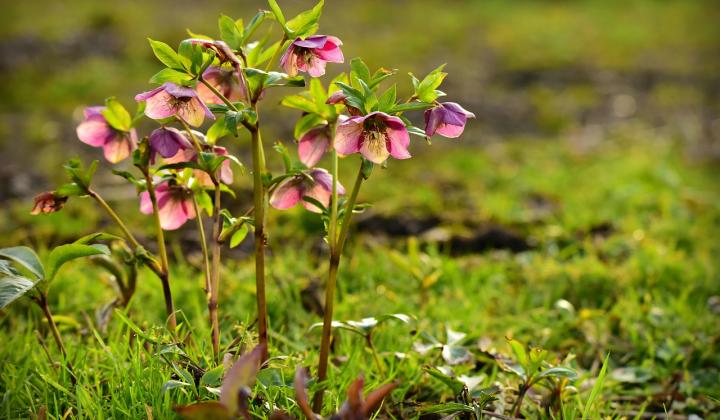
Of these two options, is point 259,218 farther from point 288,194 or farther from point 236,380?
point 236,380

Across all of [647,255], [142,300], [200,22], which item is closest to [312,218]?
[142,300]

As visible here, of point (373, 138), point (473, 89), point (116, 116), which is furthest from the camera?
point (473, 89)

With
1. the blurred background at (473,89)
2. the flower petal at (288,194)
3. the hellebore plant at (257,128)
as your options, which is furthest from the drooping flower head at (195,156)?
the blurred background at (473,89)

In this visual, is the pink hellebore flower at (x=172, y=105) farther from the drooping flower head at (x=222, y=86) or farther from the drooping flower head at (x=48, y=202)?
the drooping flower head at (x=48, y=202)

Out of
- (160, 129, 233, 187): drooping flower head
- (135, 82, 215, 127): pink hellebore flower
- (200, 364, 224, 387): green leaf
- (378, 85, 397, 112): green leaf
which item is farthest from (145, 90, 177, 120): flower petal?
(200, 364, 224, 387): green leaf

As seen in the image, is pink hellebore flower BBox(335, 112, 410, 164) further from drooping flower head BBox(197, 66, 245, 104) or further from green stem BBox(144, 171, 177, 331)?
green stem BBox(144, 171, 177, 331)

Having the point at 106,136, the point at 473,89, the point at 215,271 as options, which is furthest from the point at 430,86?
the point at 473,89

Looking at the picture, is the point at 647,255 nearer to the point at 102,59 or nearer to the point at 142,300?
the point at 142,300
